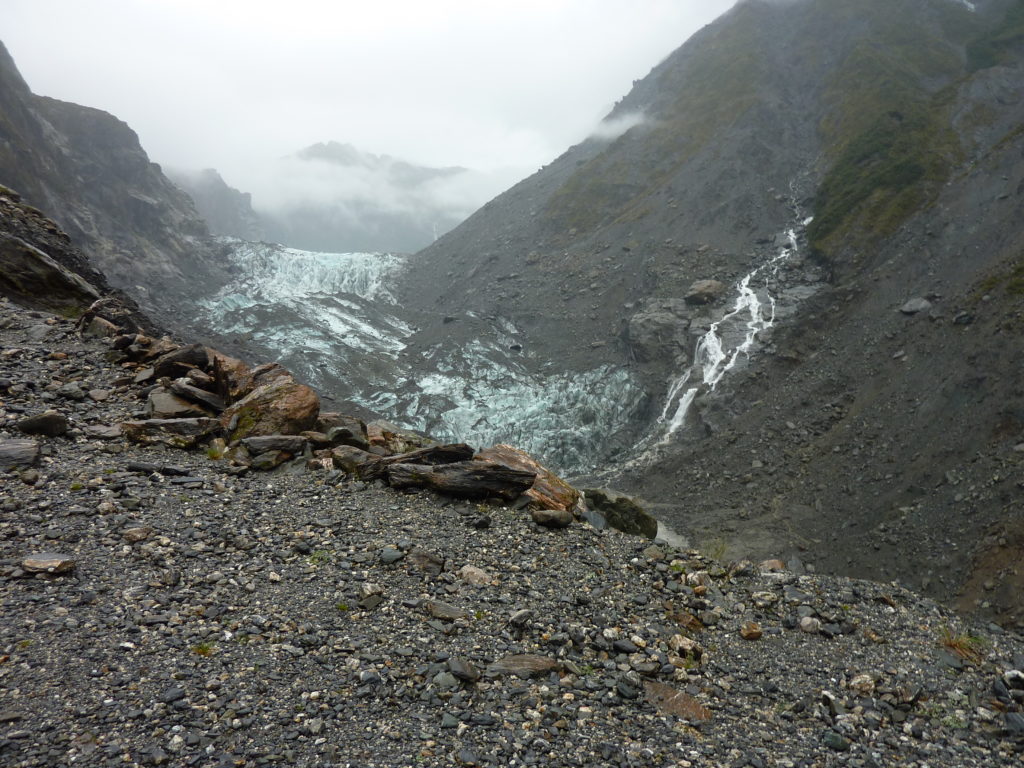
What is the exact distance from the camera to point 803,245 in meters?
59.2

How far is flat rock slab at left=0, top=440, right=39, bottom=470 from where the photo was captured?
951 cm

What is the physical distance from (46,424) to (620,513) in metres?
12.4

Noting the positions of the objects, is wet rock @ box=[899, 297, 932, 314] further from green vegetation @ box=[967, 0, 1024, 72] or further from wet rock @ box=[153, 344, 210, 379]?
green vegetation @ box=[967, 0, 1024, 72]

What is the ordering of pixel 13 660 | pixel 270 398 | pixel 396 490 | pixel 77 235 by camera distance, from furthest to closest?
pixel 77 235
pixel 270 398
pixel 396 490
pixel 13 660

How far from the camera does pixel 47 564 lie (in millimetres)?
7395

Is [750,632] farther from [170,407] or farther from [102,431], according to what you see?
[170,407]

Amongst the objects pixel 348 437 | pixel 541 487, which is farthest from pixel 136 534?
pixel 541 487

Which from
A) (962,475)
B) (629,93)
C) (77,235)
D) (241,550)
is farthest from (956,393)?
(629,93)

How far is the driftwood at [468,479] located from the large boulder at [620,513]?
3.07 meters

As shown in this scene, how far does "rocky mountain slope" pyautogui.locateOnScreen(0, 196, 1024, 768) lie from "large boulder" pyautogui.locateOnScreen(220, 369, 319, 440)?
55.2 inches

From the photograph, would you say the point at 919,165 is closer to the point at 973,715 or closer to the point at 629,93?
Answer: the point at 973,715

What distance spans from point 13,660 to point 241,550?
317 centimetres

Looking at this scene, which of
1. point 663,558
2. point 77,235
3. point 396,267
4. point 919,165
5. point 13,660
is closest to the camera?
point 13,660

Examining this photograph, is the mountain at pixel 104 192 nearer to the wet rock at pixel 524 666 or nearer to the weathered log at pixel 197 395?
the weathered log at pixel 197 395
